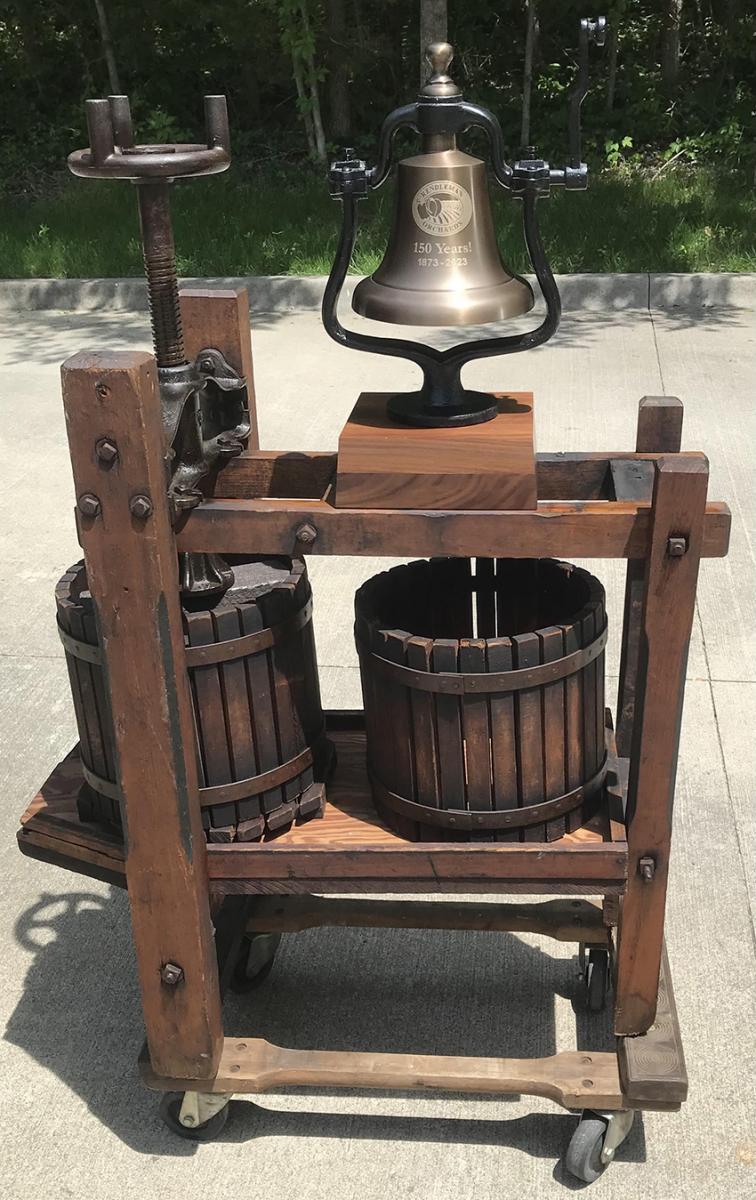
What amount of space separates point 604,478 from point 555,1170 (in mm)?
1337

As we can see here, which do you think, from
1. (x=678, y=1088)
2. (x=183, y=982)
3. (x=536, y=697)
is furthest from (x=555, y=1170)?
(x=536, y=697)

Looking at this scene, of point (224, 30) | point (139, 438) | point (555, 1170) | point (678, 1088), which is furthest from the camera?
point (224, 30)

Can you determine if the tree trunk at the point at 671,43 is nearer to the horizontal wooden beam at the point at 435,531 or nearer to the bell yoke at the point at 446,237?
the bell yoke at the point at 446,237

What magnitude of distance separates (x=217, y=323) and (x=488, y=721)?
960 millimetres

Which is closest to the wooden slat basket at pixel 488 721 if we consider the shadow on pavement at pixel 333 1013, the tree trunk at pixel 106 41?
the shadow on pavement at pixel 333 1013

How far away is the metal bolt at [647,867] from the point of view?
2232 millimetres

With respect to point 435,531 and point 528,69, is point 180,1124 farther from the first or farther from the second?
point 528,69

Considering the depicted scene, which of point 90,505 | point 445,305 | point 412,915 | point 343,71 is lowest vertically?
point 412,915

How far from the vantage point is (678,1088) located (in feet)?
7.45

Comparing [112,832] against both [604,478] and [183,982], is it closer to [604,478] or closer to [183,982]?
[183,982]

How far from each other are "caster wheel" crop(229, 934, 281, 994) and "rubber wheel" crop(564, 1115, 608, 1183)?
2.75 feet

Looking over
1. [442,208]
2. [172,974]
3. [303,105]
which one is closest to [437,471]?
[442,208]

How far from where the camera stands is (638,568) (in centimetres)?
236

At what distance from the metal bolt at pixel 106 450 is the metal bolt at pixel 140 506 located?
7 cm
